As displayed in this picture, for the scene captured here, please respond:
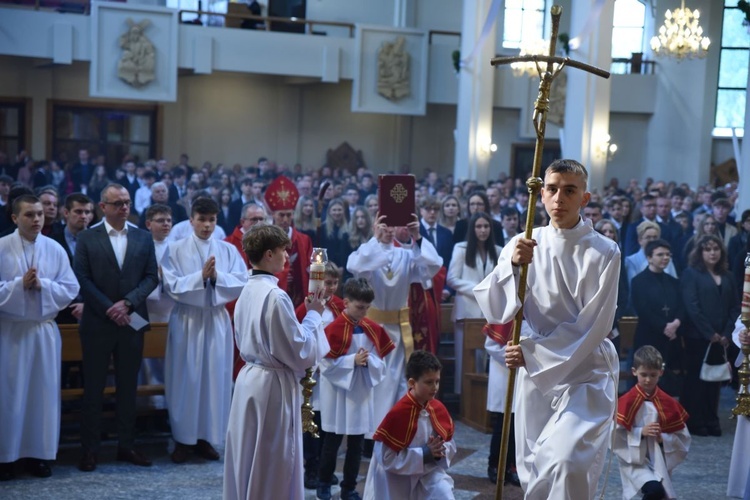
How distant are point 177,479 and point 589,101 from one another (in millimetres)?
12222

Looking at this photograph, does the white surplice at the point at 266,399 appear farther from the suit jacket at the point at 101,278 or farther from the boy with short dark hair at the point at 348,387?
the suit jacket at the point at 101,278

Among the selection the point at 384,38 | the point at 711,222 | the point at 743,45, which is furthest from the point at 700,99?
the point at 711,222

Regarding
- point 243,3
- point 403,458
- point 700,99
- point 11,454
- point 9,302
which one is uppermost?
point 243,3

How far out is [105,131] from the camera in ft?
83.0

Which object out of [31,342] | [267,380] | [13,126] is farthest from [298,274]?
[13,126]

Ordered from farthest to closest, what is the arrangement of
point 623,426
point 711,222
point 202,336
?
point 711,222
point 202,336
point 623,426

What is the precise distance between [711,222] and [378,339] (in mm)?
5674

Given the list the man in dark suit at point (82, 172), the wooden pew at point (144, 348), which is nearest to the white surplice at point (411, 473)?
the wooden pew at point (144, 348)

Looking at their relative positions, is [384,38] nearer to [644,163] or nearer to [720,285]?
[644,163]

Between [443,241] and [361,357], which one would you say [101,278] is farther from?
[443,241]

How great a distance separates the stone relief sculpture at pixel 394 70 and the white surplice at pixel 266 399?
1948 centimetres

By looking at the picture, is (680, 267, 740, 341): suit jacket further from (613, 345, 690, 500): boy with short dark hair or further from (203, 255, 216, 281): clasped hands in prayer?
(203, 255, 216, 281): clasped hands in prayer

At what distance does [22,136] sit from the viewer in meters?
24.4

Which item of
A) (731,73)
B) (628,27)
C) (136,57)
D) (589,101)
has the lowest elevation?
(589,101)
